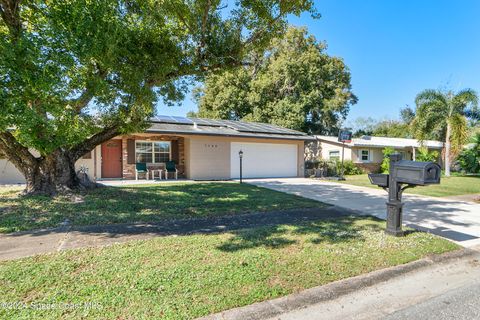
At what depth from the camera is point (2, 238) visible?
4375 mm

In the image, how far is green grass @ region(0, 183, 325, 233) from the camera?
18.2ft

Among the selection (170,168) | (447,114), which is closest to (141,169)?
(170,168)

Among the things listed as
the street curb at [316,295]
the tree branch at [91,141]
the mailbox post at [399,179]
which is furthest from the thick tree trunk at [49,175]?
the mailbox post at [399,179]

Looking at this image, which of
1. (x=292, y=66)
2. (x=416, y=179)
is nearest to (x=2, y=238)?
(x=416, y=179)

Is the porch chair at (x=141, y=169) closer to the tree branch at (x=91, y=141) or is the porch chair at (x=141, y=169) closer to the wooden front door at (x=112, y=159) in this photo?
the wooden front door at (x=112, y=159)

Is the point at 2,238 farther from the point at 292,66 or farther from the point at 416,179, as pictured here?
the point at 292,66

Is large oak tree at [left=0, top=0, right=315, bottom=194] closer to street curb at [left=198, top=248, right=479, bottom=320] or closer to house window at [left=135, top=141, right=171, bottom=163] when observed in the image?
street curb at [left=198, top=248, right=479, bottom=320]

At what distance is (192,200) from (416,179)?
5639mm

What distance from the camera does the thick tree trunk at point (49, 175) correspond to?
771cm

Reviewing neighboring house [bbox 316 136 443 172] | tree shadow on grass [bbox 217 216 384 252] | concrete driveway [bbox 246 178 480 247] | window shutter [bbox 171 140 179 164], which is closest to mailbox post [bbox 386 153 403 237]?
tree shadow on grass [bbox 217 216 384 252]

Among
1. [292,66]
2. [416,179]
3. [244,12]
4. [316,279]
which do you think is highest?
[292,66]

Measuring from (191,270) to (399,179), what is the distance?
3.69 metres

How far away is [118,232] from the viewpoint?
4.88 meters

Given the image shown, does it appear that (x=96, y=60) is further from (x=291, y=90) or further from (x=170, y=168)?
(x=291, y=90)
